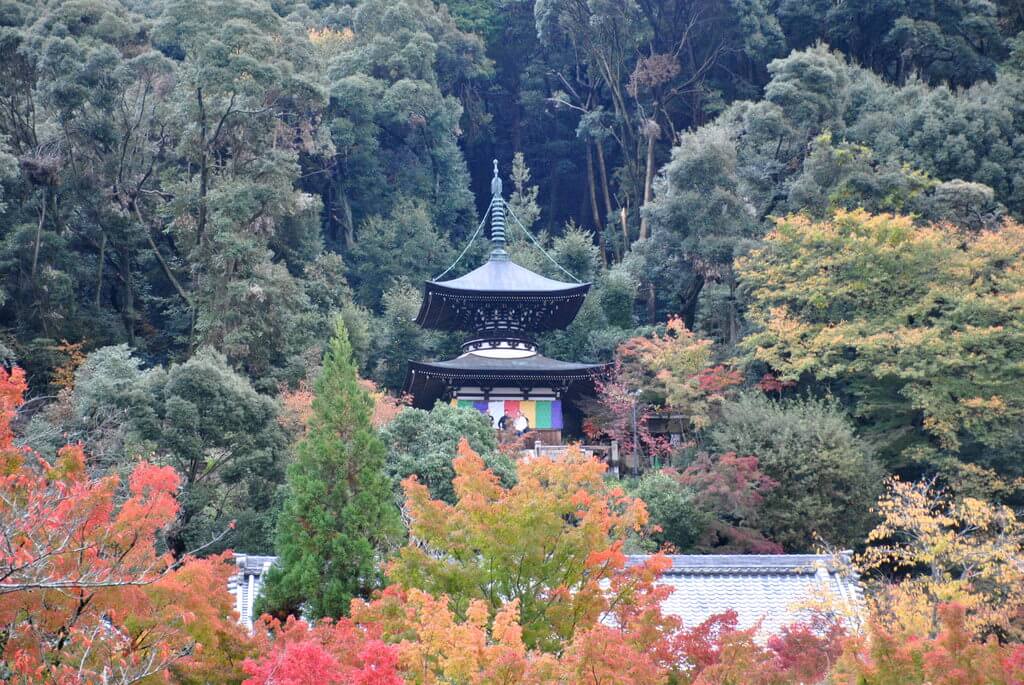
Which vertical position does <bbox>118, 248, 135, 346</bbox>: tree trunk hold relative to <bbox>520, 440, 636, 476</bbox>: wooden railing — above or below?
above

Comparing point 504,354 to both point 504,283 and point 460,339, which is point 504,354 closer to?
point 504,283

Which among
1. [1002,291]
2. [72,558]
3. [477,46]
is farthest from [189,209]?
[72,558]

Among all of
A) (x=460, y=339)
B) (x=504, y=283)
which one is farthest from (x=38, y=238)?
(x=504, y=283)

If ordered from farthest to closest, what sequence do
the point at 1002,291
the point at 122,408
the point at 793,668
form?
the point at 1002,291, the point at 122,408, the point at 793,668

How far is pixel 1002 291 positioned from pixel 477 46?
22.1 m

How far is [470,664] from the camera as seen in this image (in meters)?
9.04

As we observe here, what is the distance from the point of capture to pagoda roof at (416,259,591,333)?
93.0 ft

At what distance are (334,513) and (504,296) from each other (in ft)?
44.5

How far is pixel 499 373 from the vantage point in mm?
27188

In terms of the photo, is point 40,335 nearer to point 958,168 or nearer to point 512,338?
point 512,338

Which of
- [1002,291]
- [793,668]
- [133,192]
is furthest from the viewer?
[133,192]

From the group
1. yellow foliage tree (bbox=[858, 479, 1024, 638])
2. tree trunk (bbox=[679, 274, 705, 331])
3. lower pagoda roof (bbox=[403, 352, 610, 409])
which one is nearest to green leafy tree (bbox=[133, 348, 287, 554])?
lower pagoda roof (bbox=[403, 352, 610, 409])

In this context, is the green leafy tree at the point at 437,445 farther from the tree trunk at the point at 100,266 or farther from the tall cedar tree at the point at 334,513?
the tree trunk at the point at 100,266

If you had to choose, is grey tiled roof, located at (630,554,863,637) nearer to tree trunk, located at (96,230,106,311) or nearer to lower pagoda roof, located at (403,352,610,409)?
lower pagoda roof, located at (403,352,610,409)
